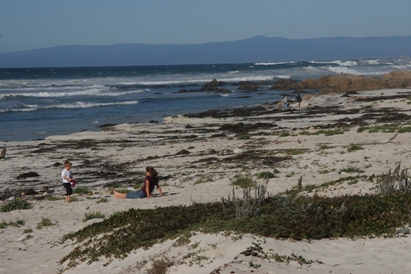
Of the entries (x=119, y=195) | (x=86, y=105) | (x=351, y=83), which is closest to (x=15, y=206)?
(x=119, y=195)

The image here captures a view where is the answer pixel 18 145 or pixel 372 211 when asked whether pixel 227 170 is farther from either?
pixel 18 145

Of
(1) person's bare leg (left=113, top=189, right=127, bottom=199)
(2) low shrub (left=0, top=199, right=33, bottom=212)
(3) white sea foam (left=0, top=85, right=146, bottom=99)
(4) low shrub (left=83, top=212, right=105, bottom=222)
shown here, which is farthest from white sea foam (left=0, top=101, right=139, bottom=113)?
(4) low shrub (left=83, top=212, right=105, bottom=222)

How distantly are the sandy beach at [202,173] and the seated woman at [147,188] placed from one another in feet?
1.20

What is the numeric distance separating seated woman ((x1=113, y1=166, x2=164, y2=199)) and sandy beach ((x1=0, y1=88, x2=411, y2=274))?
364 mm

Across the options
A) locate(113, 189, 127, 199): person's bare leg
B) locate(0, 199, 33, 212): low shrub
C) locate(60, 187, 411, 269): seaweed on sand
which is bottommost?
locate(0, 199, 33, 212): low shrub

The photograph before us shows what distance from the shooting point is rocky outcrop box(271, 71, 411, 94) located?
204ft

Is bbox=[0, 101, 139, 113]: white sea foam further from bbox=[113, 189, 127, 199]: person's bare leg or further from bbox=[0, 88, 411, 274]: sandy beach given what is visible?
bbox=[113, 189, 127, 199]: person's bare leg

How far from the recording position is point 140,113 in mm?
47969

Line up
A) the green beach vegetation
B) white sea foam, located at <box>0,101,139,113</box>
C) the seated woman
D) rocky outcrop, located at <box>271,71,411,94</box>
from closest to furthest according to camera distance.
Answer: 1. the green beach vegetation
2. the seated woman
3. white sea foam, located at <box>0,101,139,113</box>
4. rocky outcrop, located at <box>271,71,411,94</box>

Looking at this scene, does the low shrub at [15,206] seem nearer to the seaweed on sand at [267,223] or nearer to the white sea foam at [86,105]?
the seaweed on sand at [267,223]

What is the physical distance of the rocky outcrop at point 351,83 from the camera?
62188mm

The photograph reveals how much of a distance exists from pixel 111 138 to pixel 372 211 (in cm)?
2206

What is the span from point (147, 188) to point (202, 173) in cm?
341

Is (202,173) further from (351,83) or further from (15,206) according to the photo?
(351,83)
